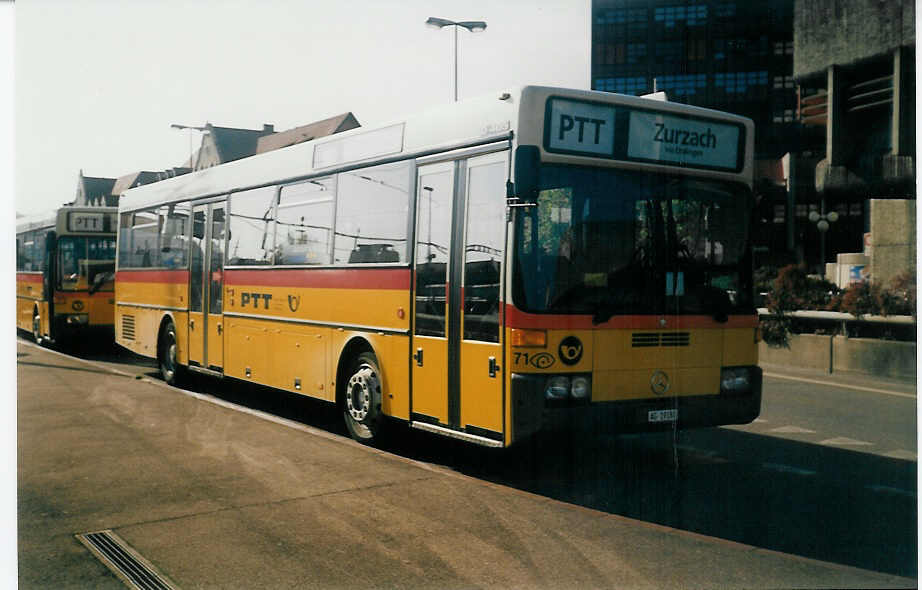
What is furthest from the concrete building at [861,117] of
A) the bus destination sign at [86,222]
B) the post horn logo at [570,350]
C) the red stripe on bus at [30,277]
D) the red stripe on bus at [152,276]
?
the red stripe on bus at [30,277]

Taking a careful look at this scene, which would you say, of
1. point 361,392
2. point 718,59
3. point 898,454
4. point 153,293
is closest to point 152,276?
point 153,293

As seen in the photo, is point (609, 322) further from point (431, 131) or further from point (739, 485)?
point (431, 131)

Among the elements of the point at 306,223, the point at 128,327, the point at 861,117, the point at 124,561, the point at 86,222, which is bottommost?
the point at 124,561

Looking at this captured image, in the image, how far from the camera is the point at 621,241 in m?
6.82

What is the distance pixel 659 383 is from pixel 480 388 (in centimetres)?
134

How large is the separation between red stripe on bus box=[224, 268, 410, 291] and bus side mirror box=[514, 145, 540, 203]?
73.3 inches

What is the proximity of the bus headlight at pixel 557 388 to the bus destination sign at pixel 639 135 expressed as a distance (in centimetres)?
162

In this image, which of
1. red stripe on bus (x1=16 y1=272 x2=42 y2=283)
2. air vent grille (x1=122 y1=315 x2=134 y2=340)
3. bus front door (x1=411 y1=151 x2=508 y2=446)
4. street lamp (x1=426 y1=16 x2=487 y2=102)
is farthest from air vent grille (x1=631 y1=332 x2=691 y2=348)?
red stripe on bus (x1=16 y1=272 x2=42 y2=283)

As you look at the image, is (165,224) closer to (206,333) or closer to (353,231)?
(206,333)

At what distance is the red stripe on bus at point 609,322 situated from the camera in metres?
6.71

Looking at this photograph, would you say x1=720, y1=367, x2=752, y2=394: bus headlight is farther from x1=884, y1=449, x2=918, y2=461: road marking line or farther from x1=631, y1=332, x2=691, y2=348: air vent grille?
x1=884, y1=449, x2=918, y2=461: road marking line

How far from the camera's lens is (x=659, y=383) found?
7.09 metres

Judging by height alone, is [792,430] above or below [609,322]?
below

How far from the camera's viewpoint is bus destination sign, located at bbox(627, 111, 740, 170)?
23.2 feet
